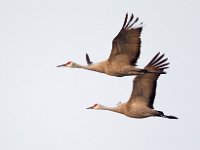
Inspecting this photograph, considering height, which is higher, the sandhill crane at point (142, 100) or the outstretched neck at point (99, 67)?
the outstretched neck at point (99, 67)

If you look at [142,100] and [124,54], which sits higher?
[124,54]

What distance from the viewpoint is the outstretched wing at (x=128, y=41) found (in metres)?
36.6

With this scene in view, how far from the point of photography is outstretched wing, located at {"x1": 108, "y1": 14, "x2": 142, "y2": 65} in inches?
1439

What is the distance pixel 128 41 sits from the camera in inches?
1444

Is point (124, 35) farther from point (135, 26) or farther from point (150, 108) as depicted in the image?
→ point (150, 108)

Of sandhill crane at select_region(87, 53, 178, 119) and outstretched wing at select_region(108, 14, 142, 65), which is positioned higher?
outstretched wing at select_region(108, 14, 142, 65)

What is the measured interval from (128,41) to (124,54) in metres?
0.63

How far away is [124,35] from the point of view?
120ft

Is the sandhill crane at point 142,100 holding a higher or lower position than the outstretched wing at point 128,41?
lower

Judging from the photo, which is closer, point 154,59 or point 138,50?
point 138,50

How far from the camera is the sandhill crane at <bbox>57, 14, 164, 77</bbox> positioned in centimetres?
3659

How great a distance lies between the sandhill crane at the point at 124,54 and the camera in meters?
36.6

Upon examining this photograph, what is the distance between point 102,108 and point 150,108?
7.55 feet

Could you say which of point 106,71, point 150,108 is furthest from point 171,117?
point 106,71
